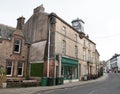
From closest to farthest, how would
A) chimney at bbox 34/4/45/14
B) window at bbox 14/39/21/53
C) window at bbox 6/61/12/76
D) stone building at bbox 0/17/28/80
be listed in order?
1. stone building at bbox 0/17/28/80
2. window at bbox 6/61/12/76
3. window at bbox 14/39/21/53
4. chimney at bbox 34/4/45/14

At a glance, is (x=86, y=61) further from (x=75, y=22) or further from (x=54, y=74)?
(x=54, y=74)

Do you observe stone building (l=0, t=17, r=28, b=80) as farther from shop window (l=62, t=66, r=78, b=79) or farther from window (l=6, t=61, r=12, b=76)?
shop window (l=62, t=66, r=78, b=79)

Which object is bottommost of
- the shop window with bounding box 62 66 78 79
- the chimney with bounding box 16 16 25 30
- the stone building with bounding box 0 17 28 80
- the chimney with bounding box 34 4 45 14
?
the shop window with bounding box 62 66 78 79

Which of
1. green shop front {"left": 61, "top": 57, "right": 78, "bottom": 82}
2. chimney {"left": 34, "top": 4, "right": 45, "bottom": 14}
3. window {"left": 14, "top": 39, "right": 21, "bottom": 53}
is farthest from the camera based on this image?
chimney {"left": 34, "top": 4, "right": 45, "bottom": 14}

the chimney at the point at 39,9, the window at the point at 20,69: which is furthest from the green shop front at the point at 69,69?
the chimney at the point at 39,9

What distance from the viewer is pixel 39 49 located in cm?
2556

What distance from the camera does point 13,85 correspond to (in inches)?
709

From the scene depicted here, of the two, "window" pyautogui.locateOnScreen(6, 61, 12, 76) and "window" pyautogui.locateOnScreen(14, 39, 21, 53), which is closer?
"window" pyautogui.locateOnScreen(6, 61, 12, 76)

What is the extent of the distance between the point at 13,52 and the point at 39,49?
408 centimetres

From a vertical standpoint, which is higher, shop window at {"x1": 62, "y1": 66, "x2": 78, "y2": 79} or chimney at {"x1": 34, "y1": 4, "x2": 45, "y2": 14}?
chimney at {"x1": 34, "y1": 4, "x2": 45, "y2": 14}

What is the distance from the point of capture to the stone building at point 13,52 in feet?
74.6

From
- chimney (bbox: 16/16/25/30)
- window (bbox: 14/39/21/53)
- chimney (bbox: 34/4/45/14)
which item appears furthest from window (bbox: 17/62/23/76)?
chimney (bbox: 34/4/45/14)

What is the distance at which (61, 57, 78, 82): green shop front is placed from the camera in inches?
1049

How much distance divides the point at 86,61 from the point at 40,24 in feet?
53.1
